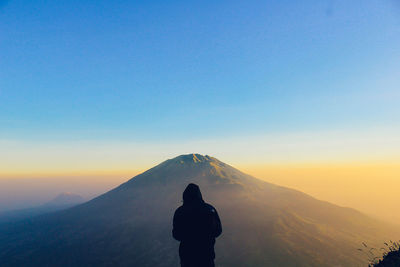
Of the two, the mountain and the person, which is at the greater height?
the person

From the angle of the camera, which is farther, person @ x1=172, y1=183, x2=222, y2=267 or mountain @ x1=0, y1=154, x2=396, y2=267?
mountain @ x1=0, y1=154, x2=396, y2=267

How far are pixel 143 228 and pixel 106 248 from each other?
24.7 meters

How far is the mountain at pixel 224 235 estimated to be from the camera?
113125mm

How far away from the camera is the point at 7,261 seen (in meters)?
138

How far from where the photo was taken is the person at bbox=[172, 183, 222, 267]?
27.9 ft

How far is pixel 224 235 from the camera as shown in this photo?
133m

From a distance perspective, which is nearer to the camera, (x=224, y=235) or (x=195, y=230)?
(x=195, y=230)

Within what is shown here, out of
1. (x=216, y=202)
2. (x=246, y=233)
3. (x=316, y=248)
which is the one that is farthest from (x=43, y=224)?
(x=316, y=248)

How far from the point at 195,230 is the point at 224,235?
13646 centimetres

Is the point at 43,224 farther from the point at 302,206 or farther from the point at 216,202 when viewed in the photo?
the point at 302,206

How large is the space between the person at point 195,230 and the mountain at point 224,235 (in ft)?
367

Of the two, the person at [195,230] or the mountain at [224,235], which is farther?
the mountain at [224,235]

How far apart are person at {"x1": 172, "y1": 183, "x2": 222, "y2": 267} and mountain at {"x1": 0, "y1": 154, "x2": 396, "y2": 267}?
112 meters

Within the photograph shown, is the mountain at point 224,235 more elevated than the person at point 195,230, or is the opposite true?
the person at point 195,230
